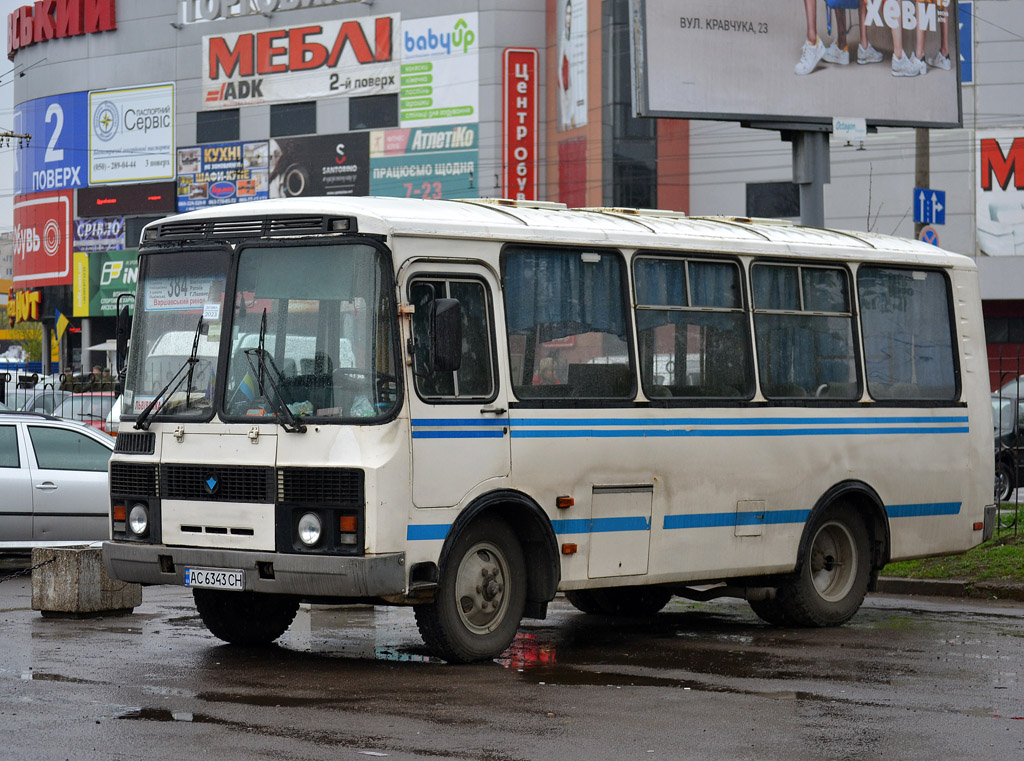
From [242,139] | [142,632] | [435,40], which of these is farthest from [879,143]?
[142,632]

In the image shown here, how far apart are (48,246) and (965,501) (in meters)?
73.1

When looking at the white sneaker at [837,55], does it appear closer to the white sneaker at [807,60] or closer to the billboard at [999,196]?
the white sneaker at [807,60]

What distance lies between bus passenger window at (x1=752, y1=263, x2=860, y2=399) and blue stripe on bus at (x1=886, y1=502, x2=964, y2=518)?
1045 millimetres

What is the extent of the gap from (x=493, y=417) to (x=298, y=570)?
5.17 ft

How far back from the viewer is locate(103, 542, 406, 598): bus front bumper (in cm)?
957

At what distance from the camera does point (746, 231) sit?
1264 cm

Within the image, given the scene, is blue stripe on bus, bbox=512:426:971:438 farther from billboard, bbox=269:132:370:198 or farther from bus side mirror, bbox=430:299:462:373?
billboard, bbox=269:132:370:198

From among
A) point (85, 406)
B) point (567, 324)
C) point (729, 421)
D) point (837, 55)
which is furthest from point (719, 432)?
point (85, 406)

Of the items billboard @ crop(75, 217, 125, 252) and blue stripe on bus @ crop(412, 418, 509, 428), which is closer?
blue stripe on bus @ crop(412, 418, 509, 428)

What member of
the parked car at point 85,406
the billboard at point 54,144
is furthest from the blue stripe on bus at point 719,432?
the billboard at point 54,144

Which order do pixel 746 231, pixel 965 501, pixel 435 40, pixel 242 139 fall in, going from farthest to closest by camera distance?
pixel 242 139 < pixel 435 40 < pixel 965 501 < pixel 746 231

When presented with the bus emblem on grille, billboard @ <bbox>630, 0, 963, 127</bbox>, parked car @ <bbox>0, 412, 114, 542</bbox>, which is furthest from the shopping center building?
the bus emblem on grille

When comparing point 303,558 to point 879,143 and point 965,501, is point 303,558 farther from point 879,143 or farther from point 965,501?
point 879,143

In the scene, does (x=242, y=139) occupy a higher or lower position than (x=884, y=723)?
higher
